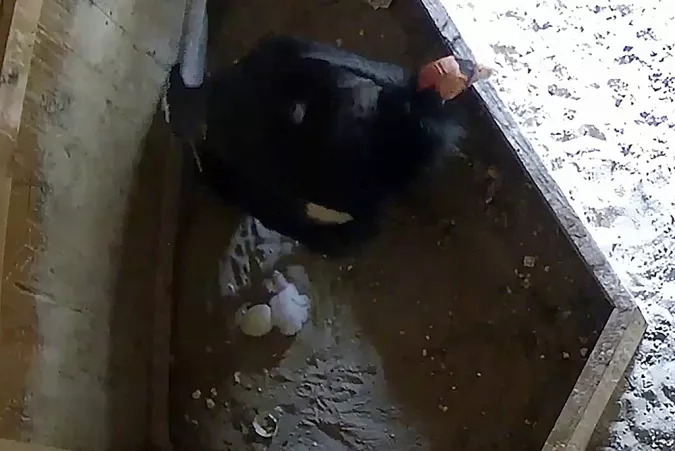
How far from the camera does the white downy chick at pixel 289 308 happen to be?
1.38 meters

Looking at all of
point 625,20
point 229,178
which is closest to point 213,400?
point 229,178

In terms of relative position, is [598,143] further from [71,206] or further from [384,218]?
[71,206]

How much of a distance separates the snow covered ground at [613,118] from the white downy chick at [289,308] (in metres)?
0.43

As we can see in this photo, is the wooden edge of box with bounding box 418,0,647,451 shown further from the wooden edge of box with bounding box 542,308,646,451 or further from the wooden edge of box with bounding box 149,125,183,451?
the wooden edge of box with bounding box 149,125,183,451

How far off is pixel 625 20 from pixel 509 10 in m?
0.18

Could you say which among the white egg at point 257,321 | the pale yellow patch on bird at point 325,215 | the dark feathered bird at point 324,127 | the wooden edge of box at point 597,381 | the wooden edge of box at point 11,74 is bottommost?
the wooden edge of box at point 597,381

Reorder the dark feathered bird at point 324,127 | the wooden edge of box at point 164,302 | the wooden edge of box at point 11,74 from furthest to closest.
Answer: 1. the wooden edge of box at point 164,302
2. the dark feathered bird at point 324,127
3. the wooden edge of box at point 11,74

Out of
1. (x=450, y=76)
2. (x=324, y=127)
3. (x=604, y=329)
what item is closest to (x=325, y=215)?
(x=324, y=127)

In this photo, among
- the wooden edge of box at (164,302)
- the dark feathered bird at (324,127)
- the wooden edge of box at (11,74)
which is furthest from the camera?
the wooden edge of box at (164,302)

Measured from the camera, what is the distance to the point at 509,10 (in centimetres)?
145

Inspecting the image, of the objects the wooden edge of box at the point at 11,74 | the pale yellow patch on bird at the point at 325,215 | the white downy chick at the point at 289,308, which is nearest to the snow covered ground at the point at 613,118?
the pale yellow patch on bird at the point at 325,215

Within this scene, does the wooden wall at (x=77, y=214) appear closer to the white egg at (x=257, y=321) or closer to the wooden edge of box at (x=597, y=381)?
the white egg at (x=257, y=321)

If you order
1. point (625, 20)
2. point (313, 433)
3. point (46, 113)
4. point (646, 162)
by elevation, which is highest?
point (46, 113)

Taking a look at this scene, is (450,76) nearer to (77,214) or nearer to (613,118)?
(613,118)
